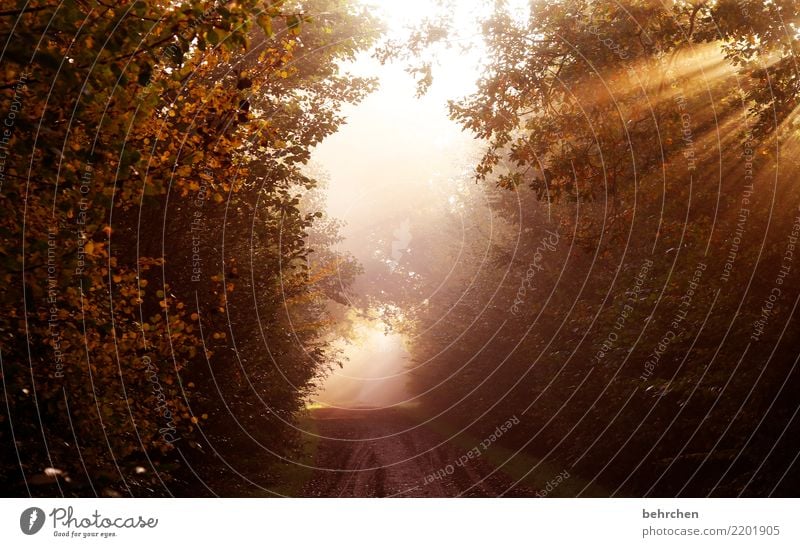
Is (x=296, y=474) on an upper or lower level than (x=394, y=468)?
upper

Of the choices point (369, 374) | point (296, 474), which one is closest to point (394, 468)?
point (296, 474)

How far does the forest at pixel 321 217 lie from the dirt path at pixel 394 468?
0.20 m

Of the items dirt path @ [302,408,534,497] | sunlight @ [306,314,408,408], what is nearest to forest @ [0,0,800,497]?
dirt path @ [302,408,534,497]

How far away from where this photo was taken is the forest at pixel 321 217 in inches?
233

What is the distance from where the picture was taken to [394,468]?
72.4 ft

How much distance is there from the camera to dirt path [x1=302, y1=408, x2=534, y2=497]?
59.9 feet

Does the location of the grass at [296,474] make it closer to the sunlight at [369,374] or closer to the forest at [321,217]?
the forest at [321,217]

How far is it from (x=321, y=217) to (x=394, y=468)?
11975 mm

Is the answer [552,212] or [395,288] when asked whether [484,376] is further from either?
[395,288]

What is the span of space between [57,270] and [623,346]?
53.1ft

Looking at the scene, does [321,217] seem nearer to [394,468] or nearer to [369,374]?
[394,468]

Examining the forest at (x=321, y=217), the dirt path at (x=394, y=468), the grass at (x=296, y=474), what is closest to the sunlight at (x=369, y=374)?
the dirt path at (x=394, y=468)

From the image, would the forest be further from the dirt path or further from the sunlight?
the sunlight

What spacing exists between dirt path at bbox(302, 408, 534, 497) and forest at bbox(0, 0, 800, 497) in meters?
0.20
